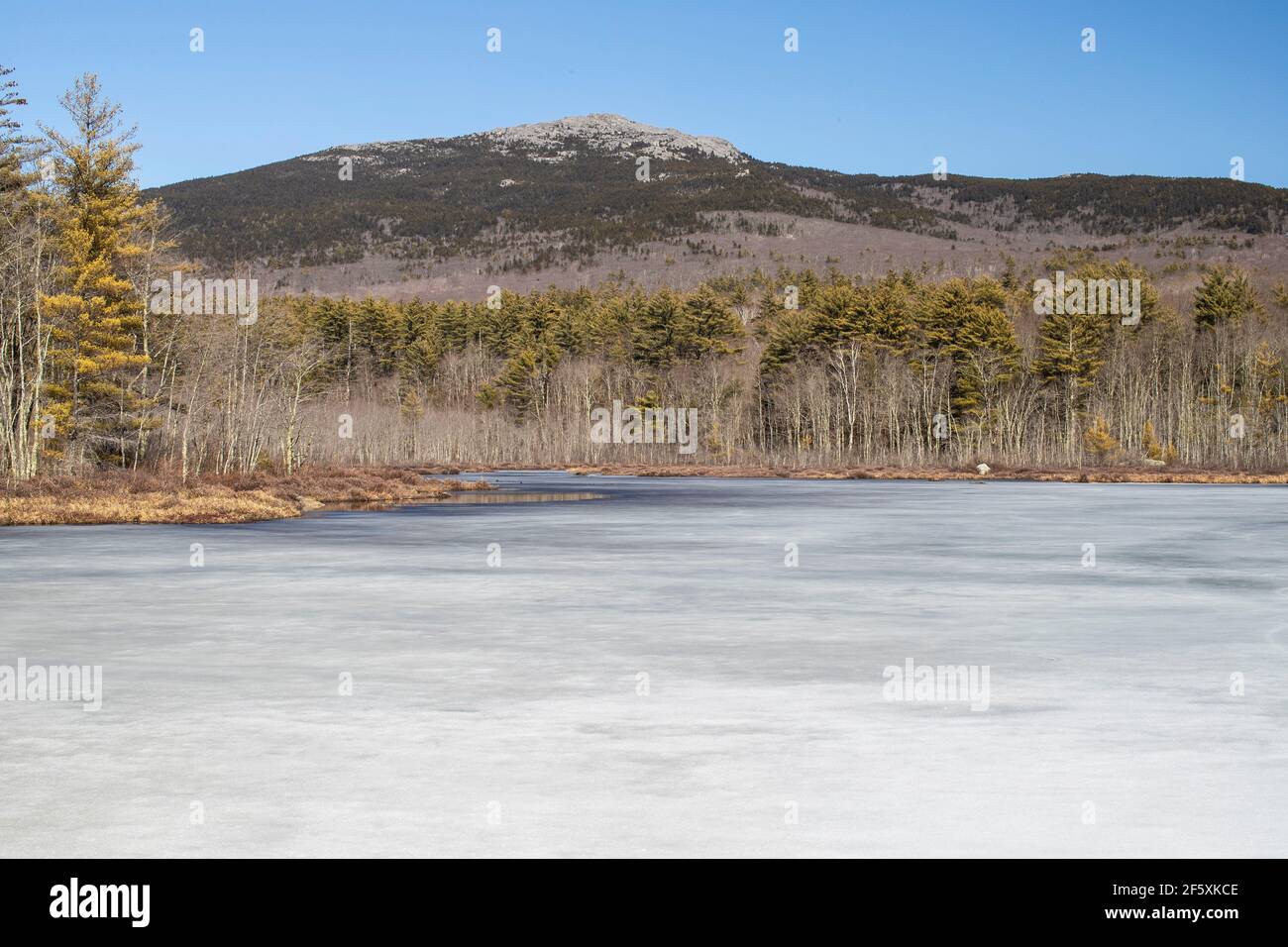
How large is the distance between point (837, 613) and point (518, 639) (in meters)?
4.01

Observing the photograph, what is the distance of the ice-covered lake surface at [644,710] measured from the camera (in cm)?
621

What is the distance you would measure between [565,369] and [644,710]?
341ft

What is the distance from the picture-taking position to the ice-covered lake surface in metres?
6.21

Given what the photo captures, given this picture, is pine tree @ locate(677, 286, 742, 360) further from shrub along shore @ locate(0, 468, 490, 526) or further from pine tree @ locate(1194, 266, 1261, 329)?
shrub along shore @ locate(0, 468, 490, 526)

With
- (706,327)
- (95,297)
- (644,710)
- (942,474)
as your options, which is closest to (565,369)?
(706,327)

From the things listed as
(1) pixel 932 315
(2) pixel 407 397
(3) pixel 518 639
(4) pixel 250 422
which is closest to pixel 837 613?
(3) pixel 518 639

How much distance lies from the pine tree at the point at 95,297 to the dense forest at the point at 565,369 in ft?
0.37

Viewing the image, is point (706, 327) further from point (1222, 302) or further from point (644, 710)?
point (644, 710)

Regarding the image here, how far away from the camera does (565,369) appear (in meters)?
112
